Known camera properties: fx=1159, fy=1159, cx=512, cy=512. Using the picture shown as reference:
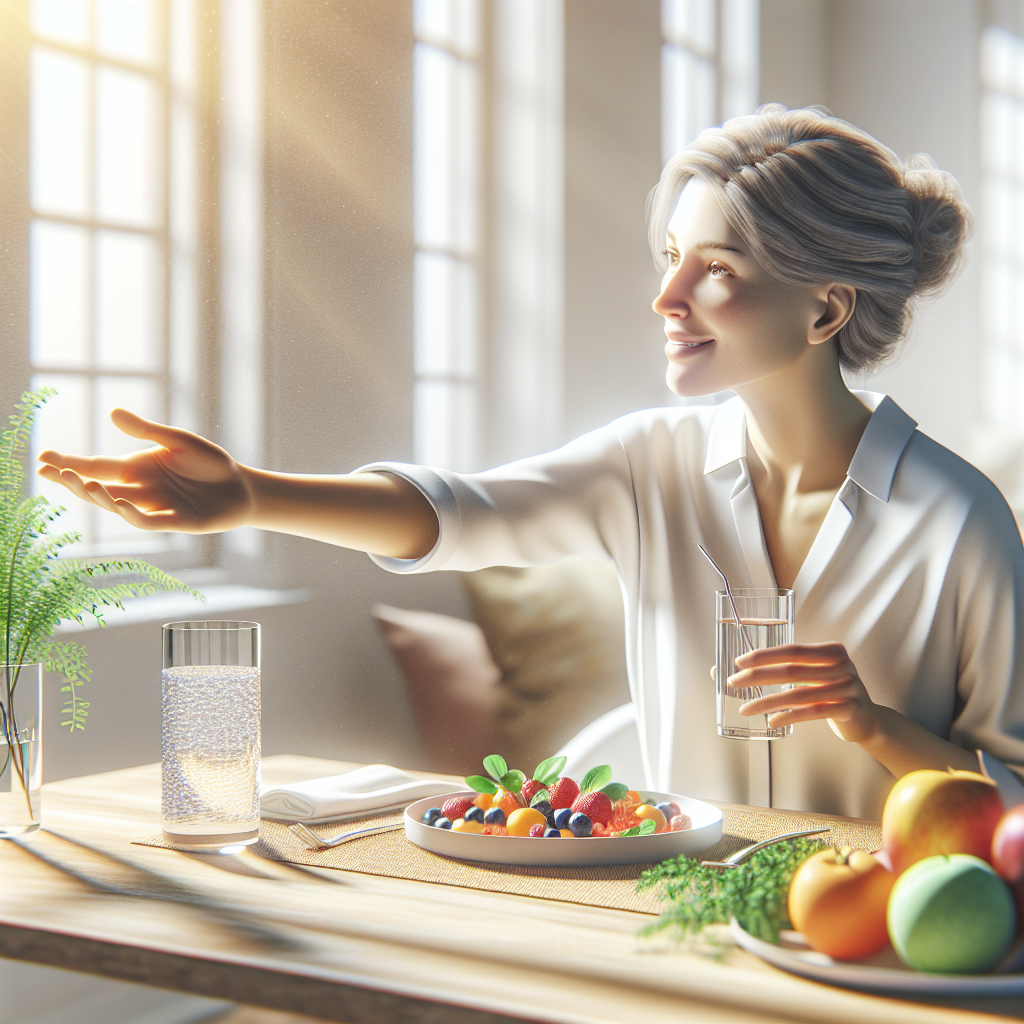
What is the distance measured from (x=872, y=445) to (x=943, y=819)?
74 centimetres

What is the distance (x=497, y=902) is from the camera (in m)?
0.86

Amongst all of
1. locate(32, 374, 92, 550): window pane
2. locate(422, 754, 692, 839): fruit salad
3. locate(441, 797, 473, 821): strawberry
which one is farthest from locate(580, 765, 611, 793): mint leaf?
locate(32, 374, 92, 550): window pane

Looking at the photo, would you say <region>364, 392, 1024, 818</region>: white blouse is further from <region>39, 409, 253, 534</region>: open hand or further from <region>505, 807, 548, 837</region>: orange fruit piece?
<region>505, 807, 548, 837</region>: orange fruit piece

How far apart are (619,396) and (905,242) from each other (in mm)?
1600

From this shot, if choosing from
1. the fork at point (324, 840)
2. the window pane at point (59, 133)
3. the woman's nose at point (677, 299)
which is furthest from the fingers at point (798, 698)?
the window pane at point (59, 133)

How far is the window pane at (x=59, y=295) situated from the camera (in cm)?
158

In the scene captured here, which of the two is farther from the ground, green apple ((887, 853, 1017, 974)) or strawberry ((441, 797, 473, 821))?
green apple ((887, 853, 1017, 974))

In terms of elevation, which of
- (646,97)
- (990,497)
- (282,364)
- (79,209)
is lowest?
(990,497)

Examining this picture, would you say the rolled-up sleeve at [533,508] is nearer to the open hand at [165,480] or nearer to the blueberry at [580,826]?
the open hand at [165,480]

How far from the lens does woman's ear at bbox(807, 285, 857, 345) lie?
53.7 inches

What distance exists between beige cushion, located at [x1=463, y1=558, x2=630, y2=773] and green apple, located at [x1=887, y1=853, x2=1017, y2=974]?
1798mm

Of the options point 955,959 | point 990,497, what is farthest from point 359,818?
point 990,497

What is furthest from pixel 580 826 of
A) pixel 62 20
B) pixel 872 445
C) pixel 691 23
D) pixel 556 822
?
pixel 691 23

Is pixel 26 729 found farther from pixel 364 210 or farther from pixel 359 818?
pixel 364 210
